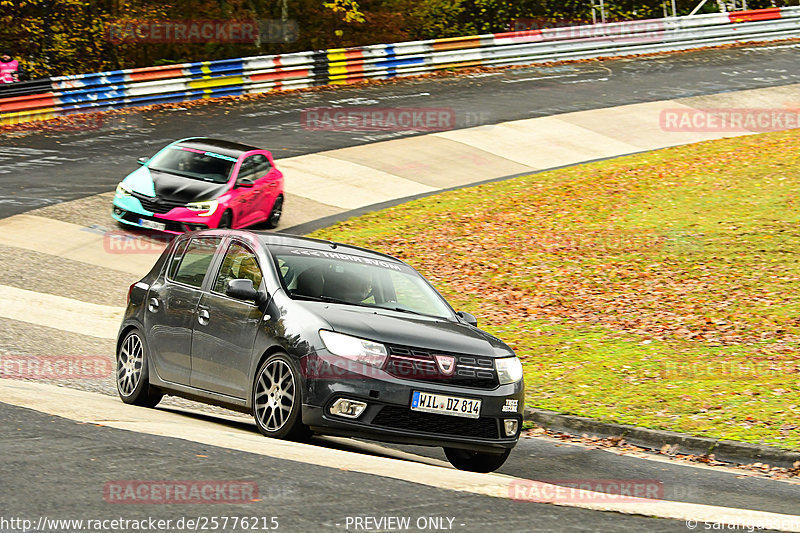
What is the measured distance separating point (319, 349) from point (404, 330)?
68 cm

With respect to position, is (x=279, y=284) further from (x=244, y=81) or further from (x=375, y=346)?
(x=244, y=81)

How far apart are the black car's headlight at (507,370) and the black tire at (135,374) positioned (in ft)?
10.5

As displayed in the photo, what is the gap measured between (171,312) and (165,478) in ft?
10.4

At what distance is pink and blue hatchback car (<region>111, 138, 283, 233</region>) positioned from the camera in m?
18.9

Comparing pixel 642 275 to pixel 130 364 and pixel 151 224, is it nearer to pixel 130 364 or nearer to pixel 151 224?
pixel 151 224

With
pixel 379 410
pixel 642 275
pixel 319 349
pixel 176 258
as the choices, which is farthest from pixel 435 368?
pixel 642 275

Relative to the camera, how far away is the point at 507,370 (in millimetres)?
8211

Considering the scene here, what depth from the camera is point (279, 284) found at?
27.7ft

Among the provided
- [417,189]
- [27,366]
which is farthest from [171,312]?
[417,189]

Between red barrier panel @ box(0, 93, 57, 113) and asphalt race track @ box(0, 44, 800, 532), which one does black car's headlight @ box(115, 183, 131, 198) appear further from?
red barrier panel @ box(0, 93, 57, 113)

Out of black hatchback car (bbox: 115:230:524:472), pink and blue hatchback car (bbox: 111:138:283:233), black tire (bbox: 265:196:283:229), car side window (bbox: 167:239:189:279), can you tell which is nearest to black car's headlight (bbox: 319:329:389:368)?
black hatchback car (bbox: 115:230:524:472)

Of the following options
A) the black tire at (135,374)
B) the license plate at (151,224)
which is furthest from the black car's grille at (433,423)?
the license plate at (151,224)

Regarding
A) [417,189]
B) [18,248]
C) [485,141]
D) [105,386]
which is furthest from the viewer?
[485,141]

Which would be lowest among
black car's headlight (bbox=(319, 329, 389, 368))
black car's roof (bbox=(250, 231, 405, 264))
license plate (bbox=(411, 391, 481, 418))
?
license plate (bbox=(411, 391, 481, 418))
